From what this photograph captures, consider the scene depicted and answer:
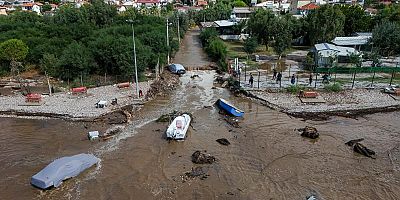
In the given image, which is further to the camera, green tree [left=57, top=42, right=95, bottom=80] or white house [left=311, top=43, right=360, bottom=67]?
white house [left=311, top=43, right=360, bottom=67]

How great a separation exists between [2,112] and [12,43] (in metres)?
13.3

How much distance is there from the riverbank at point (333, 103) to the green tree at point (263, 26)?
23.5 m

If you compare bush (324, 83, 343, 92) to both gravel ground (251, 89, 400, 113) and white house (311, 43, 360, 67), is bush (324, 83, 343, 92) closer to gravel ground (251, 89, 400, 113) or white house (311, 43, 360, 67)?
gravel ground (251, 89, 400, 113)

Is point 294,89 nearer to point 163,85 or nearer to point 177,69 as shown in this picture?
point 163,85

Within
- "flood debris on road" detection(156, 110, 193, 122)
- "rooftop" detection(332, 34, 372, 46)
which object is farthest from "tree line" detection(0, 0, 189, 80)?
"rooftop" detection(332, 34, 372, 46)

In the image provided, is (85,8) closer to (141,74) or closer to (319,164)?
(141,74)

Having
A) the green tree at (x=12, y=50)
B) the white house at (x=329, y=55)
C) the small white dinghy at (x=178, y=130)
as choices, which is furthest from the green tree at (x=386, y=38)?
the green tree at (x=12, y=50)

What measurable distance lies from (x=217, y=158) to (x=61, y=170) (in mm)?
9810

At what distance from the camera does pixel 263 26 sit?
185ft

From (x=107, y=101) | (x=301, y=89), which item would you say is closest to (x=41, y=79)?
(x=107, y=101)

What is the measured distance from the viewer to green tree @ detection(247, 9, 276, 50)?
181 ft

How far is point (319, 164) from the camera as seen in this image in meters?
21.9

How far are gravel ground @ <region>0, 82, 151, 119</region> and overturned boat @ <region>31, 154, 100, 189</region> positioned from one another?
8315mm

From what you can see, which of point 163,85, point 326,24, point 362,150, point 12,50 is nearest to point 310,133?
point 362,150
